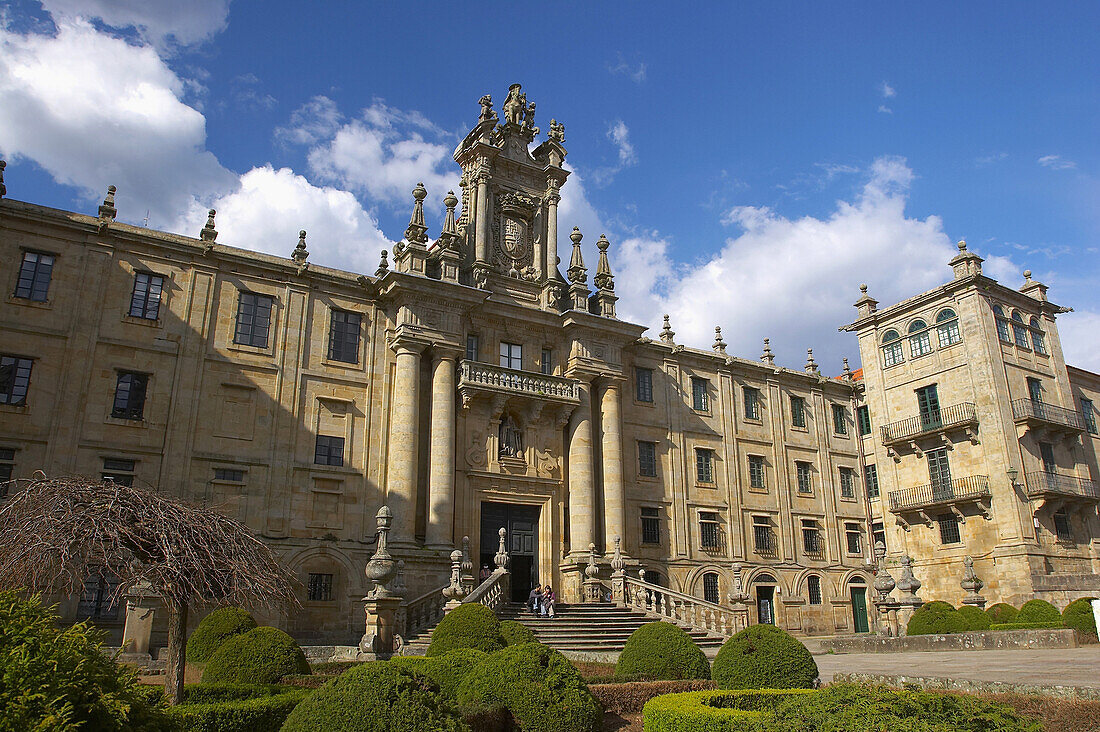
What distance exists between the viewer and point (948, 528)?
36531mm

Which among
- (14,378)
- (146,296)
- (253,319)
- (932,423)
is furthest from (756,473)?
(14,378)

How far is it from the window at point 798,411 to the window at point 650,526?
34.4 feet

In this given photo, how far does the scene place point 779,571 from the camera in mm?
36312

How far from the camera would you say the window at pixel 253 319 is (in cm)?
2741

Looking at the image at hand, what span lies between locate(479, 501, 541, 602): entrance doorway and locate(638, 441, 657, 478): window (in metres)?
6.30

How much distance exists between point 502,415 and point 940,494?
70.4ft

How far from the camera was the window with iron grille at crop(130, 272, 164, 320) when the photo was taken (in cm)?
2603

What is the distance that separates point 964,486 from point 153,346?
33.9 meters

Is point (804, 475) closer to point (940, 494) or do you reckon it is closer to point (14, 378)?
point (940, 494)

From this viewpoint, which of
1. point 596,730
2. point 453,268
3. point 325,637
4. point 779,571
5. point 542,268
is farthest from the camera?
point 779,571

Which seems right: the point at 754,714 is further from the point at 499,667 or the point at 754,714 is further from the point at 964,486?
the point at 964,486

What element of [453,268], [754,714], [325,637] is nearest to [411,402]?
[453,268]

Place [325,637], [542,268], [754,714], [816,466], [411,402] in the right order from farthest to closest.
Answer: [816,466]
[542,268]
[411,402]
[325,637]
[754,714]

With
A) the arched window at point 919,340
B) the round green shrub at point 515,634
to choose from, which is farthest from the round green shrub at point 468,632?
the arched window at point 919,340
